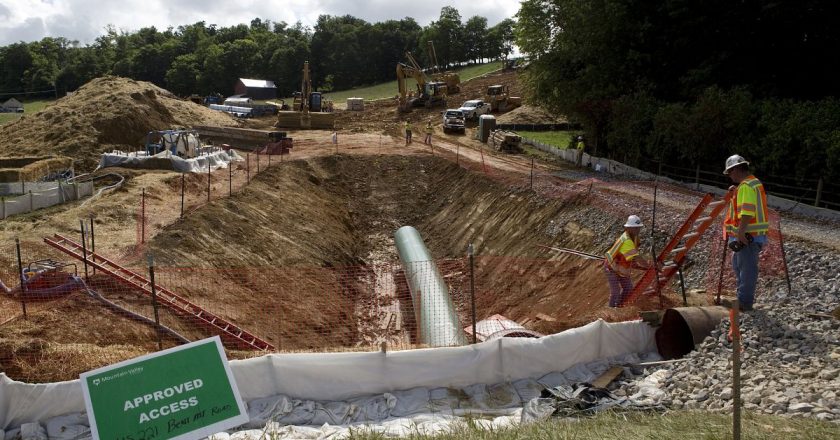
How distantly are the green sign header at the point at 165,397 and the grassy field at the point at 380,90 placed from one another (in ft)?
259

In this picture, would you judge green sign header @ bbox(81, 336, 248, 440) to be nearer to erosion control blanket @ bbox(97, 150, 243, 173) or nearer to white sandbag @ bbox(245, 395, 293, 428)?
white sandbag @ bbox(245, 395, 293, 428)

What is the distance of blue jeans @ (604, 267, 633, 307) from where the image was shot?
39.8 ft

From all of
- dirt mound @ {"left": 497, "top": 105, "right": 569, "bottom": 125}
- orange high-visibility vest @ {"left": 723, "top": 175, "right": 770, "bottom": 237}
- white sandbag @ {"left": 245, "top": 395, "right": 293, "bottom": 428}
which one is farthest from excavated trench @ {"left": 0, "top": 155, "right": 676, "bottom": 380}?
dirt mound @ {"left": 497, "top": 105, "right": 569, "bottom": 125}

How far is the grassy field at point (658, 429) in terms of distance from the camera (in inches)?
262

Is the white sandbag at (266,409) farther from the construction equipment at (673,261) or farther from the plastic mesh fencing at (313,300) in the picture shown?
the construction equipment at (673,261)

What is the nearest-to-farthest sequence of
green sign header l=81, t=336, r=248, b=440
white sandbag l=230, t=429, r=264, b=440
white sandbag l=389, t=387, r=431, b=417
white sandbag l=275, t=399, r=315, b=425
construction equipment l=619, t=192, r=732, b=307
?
green sign header l=81, t=336, r=248, b=440 → white sandbag l=230, t=429, r=264, b=440 → white sandbag l=275, t=399, r=315, b=425 → white sandbag l=389, t=387, r=431, b=417 → construction equipment l=619, t=192, r=732, b=307

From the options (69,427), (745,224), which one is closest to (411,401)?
(69,427)

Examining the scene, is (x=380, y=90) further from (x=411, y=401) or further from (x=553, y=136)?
(x=411, y=401)

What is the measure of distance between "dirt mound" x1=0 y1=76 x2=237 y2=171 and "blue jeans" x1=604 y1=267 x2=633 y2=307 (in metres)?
27.9

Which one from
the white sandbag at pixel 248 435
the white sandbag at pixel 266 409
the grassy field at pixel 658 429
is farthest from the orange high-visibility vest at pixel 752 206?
the white sandbag at pixel 248 435

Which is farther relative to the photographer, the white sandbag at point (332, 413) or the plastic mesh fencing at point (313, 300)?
the plastic mesh fencing at point (313, 300)

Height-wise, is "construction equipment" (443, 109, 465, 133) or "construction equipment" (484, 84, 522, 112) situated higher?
"construction equipment" (484, 84, 522, 112)

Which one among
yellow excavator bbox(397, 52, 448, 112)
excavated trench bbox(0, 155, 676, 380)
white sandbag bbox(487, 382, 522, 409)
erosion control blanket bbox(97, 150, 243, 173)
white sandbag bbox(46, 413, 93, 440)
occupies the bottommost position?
excavated trench bbox(0, 155, 676, 380)

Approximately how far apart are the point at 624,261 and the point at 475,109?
39.4 m
